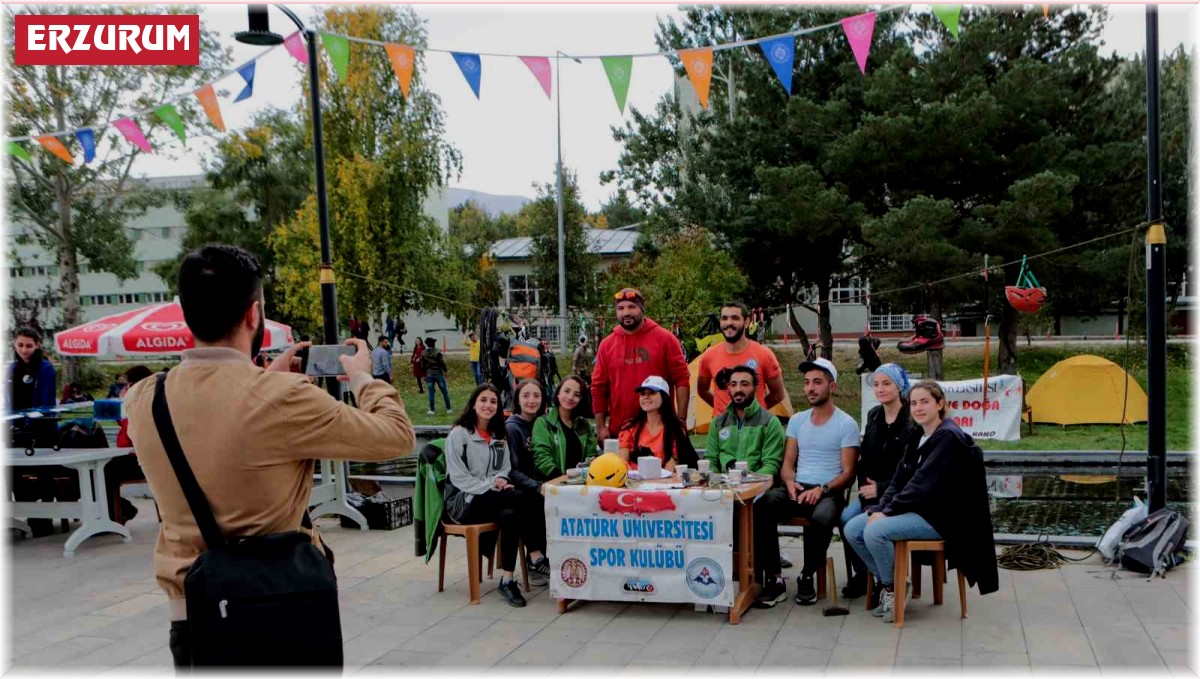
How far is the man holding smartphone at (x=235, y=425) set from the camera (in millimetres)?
2023

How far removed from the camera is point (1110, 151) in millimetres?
18125

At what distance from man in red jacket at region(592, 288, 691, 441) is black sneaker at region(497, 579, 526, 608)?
1.37 meters

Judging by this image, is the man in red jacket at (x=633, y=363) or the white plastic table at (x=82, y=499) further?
the white plastic table at (x=82, y=499)

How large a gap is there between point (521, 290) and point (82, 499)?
31.5 meters

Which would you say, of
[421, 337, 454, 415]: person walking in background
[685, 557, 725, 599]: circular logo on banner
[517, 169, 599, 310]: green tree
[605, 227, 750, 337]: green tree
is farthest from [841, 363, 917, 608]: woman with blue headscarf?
[517, 169, 599, 310]: green tree

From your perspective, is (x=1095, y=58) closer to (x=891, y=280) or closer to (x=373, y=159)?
(x=891, y=280)

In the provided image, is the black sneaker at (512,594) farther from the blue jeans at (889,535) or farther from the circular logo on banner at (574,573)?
the blue jeans at (889,535)

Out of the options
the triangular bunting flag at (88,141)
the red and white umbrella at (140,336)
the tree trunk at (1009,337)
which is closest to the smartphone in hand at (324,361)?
the red and white umbrella at (140,336)

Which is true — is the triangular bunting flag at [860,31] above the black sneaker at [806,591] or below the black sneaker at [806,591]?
above

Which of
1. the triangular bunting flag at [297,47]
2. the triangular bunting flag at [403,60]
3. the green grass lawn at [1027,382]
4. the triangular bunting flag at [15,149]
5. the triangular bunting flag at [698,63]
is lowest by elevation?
the green grass lawn at [1027,382]

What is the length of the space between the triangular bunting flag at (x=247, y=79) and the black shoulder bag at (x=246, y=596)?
6915 millimetres

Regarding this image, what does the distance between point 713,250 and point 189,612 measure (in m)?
19.6

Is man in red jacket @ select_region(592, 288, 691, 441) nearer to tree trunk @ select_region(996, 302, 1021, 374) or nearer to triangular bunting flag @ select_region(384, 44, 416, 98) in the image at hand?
triangular bunting flag @ select_region(384, 44, 416, 98)

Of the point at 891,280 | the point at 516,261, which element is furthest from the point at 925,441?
the point at 516,261
